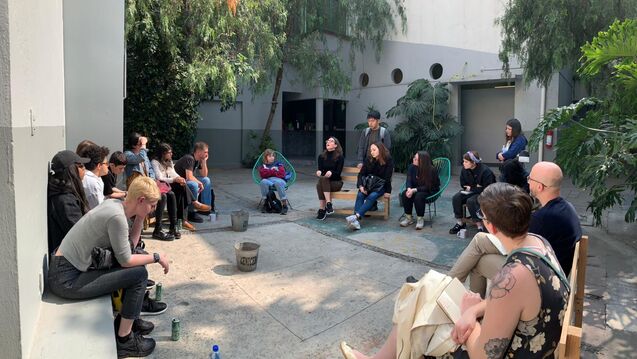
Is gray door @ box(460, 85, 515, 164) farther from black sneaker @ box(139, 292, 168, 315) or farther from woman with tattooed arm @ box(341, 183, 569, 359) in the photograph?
woman with tattooed arm @ box(341, 183, 569, 359)

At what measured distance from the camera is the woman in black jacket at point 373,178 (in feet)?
21.7

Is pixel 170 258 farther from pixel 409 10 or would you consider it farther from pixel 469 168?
pixel 409 10

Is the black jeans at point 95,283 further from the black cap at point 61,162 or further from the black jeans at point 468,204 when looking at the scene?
the black jeans at point 468,204

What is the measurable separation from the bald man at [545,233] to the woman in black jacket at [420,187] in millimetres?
3198

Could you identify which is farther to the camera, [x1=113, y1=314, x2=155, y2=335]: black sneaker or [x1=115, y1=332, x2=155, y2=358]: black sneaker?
[x1=113, y1=314, x2=155, y2=335]: black sneaker

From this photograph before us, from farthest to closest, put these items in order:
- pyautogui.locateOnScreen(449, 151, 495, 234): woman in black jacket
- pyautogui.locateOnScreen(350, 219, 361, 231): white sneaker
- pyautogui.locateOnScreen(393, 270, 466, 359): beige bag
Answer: pyautogui.locateOnScreen(350, 219, 361, 231): white sneaker, pyautogui.locateOnScreen(449, 151, 495, 234): woman in black jacket, pyautogui.locateOnScreen(393, 270, 466, 359): beige bag

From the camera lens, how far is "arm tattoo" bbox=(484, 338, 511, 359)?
1.84 metres

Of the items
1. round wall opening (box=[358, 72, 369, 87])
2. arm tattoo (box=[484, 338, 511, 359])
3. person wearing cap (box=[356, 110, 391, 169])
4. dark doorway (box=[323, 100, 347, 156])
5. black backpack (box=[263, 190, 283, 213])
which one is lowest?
black backpack (box=[263, 190, 283, 213])

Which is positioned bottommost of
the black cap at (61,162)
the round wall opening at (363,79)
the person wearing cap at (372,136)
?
the black cap at (61,162)

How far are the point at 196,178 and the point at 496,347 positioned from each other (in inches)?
218

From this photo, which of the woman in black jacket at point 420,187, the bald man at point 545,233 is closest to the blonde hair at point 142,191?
the bald man at point 545,233

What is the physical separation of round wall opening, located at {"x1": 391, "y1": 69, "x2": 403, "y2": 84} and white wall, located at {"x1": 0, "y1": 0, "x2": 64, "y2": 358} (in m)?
12.3

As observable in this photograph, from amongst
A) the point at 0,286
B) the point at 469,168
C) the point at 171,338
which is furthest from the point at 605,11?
the point at 0,286

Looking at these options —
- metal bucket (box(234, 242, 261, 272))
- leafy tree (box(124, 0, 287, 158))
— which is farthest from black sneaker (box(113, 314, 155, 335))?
leafy tree (box(124, 0, 287, 158))
